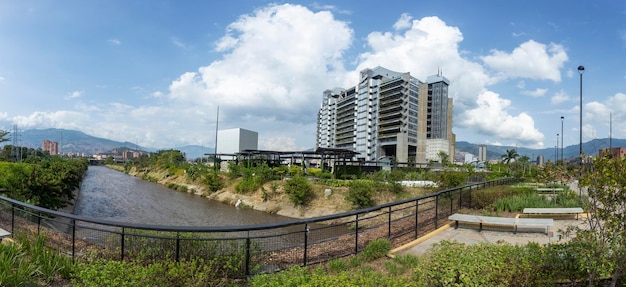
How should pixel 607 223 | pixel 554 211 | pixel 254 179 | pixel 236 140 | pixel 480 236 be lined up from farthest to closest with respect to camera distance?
pixel 236 140 → pixel 254 179 → pixel 554 211 → pixel 480 236 → pixel 607 223

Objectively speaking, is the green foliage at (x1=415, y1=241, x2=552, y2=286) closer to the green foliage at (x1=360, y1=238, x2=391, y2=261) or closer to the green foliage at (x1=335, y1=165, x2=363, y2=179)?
the green foliage at (x1=360, y1=238, x2=391, y2=261)

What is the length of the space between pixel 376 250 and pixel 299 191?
62.9ft

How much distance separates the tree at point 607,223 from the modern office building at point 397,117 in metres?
77.5

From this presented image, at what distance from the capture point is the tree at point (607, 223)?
157 inches

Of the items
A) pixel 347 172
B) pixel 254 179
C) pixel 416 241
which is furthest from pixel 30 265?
pixel 347 172

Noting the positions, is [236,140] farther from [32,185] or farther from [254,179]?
[32,185]

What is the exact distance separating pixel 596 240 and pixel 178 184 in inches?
1907

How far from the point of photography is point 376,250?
22.1 ft

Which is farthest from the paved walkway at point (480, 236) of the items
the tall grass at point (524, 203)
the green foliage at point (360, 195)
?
the green foliage at point (360, 195)

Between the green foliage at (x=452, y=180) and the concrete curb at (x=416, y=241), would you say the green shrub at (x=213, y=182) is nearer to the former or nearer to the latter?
the green foliage at (x=452, y=180)

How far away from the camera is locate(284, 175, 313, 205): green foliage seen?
2573 centimetres

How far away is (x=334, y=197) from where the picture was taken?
2559 centimetres

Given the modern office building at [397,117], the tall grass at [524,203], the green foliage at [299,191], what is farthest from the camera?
the modern office building at [397,117]

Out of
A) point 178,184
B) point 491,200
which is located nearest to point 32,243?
point 491,200
